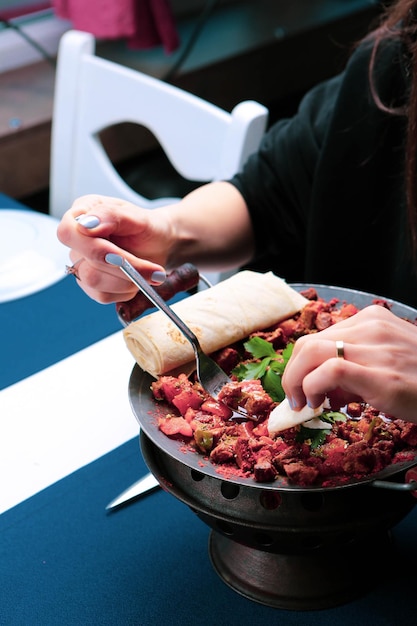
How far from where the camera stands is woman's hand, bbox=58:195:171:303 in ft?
3.28

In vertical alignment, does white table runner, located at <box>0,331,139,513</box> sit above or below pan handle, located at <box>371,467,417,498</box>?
below

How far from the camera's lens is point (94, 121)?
6.20ft

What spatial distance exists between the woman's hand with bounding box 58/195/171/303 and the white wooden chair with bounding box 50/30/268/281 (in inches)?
18.9

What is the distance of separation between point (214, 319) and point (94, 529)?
1.02ft

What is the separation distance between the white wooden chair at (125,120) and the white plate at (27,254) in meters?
0.29

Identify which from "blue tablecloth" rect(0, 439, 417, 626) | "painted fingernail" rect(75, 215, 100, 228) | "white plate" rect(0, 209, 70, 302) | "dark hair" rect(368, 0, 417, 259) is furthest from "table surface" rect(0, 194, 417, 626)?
"dark hair" rect(368, 0, 417, 259)

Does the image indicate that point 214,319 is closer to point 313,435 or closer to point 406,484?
point 313,435

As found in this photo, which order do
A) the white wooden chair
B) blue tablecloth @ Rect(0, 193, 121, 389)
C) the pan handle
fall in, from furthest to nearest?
the white wooden chair < blue tablecloth @ Rect(0, 193, 121, 389) < the pan handle

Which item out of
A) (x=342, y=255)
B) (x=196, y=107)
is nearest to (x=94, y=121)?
(x=196, y=107)

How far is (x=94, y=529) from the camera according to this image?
994mm

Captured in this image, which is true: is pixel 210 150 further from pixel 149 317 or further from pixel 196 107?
pixel 149 317

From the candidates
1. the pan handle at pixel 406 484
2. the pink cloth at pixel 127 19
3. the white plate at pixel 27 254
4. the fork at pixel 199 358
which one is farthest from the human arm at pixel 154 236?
the pink cloth at pixel 127 19

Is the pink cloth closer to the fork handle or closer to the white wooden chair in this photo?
the white wooden chair

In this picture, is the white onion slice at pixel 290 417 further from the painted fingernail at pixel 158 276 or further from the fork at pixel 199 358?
the painted fingernail at pixel 158 276
